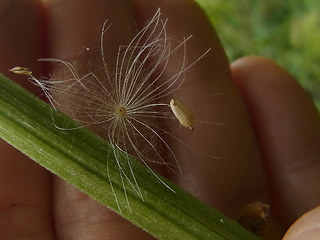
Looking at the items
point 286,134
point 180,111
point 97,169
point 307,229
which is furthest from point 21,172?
point 286,134

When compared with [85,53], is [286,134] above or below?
below

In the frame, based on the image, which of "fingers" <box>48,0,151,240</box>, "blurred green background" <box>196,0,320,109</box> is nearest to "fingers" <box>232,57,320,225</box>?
"fingers" <box>48,0,151,240</box>

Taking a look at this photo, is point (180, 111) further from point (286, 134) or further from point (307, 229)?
point (286, 134)

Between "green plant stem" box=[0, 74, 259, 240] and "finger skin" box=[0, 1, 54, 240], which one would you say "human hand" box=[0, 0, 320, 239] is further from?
"green plant stem" box=[0, 74, 259, 240]

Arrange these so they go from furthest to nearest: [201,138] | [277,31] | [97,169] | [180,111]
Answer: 1. [277,31]
2. [201,138]
3. [180,111]
4. [97,169]

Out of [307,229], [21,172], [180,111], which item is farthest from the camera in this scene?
[21,172]

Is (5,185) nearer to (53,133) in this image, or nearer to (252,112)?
(53,133)

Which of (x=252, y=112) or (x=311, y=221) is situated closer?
(x=311, y=221)

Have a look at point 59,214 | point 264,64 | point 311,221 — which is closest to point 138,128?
point 59,214
